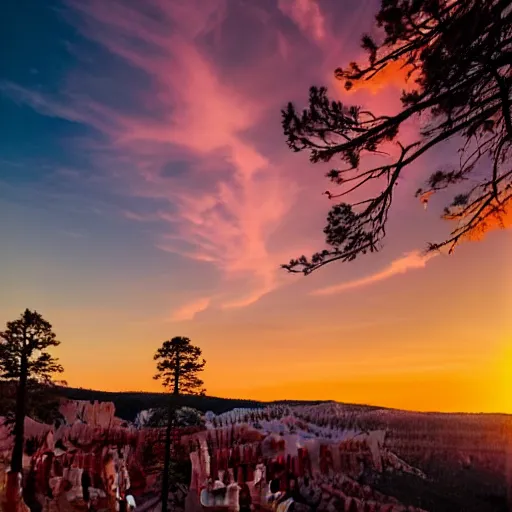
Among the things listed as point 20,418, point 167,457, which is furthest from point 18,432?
point 167,457

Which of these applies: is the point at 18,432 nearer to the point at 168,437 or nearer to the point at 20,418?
the point at 20,418

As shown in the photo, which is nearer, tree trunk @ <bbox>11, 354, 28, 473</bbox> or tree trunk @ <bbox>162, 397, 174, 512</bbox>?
tree trunk @ <bbox>11, 354, 28, 473</bbox>

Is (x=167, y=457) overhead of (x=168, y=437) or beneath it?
beneath

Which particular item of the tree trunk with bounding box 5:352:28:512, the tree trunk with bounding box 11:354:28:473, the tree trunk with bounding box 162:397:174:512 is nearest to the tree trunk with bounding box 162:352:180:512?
the tree trunk with bounding box 162:397:174:512

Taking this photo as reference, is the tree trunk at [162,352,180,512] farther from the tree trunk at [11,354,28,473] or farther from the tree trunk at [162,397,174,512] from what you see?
the tree trunk at [11,354,28,473]

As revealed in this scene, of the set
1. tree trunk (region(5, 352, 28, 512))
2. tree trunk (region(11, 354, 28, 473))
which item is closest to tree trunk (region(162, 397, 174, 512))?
tree trunk (region(5, 352, 28, 512))

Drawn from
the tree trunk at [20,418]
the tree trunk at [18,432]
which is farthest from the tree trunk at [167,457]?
the tree trunk at [20,418]

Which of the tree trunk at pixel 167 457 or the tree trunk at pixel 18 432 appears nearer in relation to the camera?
the tree trunk at pixel 18 432

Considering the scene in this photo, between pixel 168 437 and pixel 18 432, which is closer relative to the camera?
pixel 18 432

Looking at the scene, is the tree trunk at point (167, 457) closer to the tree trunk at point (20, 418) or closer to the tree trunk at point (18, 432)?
the tree trunk at point (18, 432)

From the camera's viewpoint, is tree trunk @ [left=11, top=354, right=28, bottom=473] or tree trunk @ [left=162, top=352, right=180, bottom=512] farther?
tree trunk @ [left=162, top=352, right=180, bottom=512]

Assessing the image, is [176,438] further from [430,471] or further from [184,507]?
[430,471]

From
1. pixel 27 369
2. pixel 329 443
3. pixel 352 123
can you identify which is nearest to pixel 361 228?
pixel 352 123

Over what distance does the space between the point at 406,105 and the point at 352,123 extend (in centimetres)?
55
